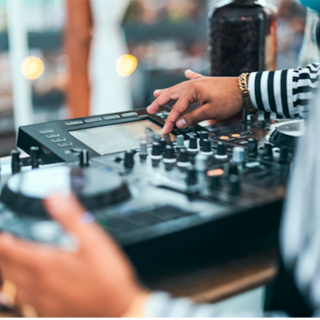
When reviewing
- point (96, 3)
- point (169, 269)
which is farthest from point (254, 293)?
point (96, 3)

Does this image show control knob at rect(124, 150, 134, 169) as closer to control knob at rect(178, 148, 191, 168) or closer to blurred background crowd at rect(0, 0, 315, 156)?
control knob at rect(178, 148, 191, 168)

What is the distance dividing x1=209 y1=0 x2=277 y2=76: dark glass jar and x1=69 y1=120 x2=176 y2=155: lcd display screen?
442mm

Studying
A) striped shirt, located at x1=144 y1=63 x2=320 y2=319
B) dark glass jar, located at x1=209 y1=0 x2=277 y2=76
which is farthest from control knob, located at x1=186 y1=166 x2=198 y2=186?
dark glass jar, located at x1=209 y1=0 x2=277 y2=76

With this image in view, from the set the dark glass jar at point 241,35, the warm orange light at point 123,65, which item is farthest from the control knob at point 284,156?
the warm orange light at point 123,65

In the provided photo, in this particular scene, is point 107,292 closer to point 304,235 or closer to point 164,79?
point 304,235

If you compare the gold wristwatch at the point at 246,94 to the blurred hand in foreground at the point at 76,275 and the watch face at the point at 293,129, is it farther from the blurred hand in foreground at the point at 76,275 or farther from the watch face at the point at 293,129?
the blurred hand in foreground at the point at 76,275

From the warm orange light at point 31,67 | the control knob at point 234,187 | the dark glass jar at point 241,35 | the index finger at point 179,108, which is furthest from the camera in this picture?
the warm orange light at point 31,67

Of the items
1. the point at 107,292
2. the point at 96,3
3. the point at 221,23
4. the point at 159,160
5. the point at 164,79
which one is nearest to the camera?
the point at 107,292

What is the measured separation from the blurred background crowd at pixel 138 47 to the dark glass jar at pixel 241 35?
150cm

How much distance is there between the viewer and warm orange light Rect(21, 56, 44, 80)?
306 cm

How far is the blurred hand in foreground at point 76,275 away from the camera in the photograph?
0.40 meters

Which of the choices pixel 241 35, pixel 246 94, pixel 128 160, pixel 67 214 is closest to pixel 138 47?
pixel 241 35

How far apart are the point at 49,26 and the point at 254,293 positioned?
10.8 ft

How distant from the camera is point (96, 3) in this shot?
101 inches
